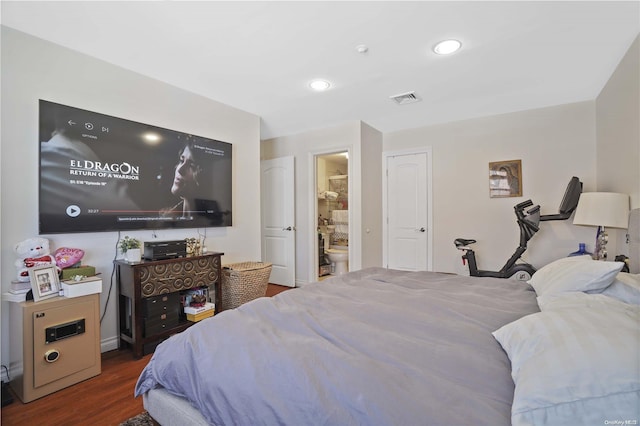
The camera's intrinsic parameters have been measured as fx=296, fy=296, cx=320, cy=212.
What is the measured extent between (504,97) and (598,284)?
2801 millimetres

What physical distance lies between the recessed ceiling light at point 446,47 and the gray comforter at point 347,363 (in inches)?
77.0

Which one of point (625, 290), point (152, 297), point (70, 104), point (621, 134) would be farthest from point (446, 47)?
point (152, 297)

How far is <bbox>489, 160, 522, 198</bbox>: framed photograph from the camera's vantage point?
3740 mm

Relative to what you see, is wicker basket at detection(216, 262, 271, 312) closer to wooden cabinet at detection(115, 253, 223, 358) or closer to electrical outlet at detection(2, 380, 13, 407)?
wooden cabinet at detection(115, 253, 223, 358)

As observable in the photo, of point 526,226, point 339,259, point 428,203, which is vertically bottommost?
point 339,259

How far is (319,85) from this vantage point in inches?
123

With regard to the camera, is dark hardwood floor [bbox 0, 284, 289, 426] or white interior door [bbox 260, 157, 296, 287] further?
white interior door [bbox 260, 157, 296, 287]

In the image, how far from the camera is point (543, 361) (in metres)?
0.80

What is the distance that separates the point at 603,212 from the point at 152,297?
3805 mm

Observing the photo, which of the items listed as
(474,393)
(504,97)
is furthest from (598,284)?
(504,97)

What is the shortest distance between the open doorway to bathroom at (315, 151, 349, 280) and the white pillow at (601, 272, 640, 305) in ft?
12.7

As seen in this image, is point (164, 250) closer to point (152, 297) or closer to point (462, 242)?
point (152, 297)

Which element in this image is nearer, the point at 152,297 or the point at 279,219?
the point at 152,297

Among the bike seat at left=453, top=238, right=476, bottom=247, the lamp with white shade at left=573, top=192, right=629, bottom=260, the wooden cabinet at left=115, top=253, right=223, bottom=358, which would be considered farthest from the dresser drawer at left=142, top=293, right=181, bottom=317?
the lamp with white shade at left=573, top=192, right=629, bottom=260
